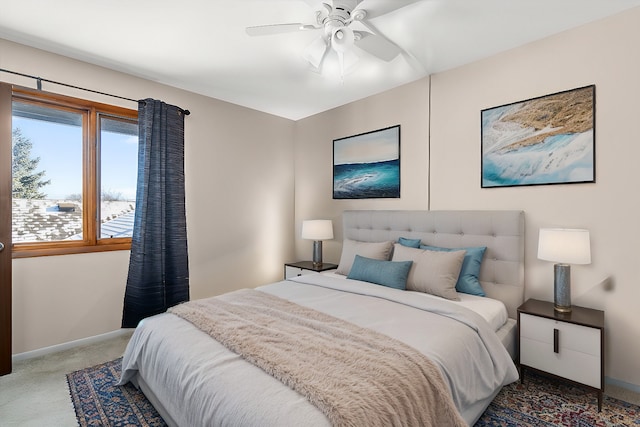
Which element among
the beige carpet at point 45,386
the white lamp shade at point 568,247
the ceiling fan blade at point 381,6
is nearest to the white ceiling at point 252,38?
the ceiling fan blade at point 381,6

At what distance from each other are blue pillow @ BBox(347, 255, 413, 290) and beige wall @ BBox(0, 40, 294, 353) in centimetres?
173

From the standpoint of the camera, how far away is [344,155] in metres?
3.89

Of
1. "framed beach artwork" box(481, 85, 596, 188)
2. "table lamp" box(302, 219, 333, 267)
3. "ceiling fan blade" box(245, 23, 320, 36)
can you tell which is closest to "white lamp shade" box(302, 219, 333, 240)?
"table lamp" box(302, 219, 333, 267)

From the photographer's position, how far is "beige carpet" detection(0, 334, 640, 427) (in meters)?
1.88

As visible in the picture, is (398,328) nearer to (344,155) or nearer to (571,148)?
(571,148)

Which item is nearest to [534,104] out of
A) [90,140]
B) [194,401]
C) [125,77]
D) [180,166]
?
[194,401]

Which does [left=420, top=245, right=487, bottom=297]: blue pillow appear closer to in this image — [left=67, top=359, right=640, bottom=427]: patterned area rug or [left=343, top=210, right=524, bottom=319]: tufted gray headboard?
[left=343, top=210, right=524, bottom=319]: tufted gray headboard

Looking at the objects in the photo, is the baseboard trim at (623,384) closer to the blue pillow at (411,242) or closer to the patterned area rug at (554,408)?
the patterned area rug at (554,408)

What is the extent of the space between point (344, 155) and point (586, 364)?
9.48 feet

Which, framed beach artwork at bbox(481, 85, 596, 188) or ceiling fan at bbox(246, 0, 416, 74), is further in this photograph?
framed beach artwork at bbox(481, 85, 596, 188)

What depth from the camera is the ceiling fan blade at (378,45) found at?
2.15 meters

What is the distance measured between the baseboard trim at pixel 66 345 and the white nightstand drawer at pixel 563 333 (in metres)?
3.53

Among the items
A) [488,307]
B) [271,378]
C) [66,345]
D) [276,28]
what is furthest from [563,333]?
[66,345]

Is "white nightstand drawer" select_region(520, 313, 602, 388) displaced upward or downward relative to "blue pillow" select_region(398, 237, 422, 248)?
downward
